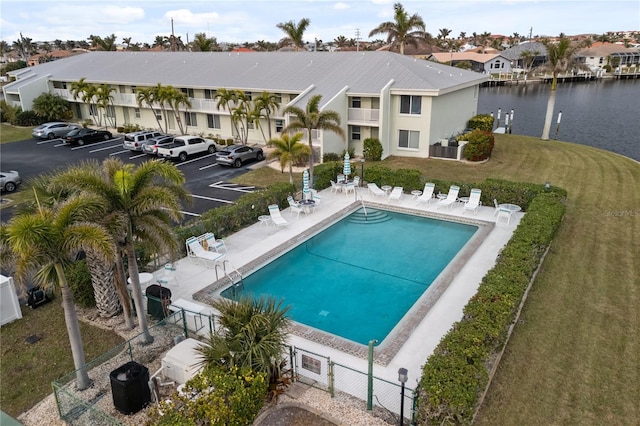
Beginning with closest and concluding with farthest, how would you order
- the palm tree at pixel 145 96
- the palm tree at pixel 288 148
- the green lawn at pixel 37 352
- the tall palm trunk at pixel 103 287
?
the green lawn at pixel 37 352, the tall palm trunk at pixel 103 287, the palm tree at pixel 288 148, the palm tree at pixel 145 96

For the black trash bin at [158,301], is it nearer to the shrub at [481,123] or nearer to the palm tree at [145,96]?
the palm tree at [145,96]

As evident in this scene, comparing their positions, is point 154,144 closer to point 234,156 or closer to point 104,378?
point 234,156

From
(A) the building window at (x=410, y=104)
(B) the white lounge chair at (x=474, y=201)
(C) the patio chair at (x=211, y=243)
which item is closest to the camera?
(C) the patio chair at (x=211, y=243)

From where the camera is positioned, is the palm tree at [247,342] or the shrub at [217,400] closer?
the shrub at [217,400]

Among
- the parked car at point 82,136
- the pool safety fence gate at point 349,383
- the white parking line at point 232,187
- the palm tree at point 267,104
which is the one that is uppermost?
the palm tree at point 267,104

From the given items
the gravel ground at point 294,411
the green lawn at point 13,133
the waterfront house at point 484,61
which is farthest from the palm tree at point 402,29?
the waterfront house at point 484,61

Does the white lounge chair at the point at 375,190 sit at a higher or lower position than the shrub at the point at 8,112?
lower

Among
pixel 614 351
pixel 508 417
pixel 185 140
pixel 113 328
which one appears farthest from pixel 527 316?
pixel 185 140

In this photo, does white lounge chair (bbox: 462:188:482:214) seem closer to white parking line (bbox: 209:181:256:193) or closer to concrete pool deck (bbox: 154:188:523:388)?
concrete pool deck (bbox: 154:188:523:388)
